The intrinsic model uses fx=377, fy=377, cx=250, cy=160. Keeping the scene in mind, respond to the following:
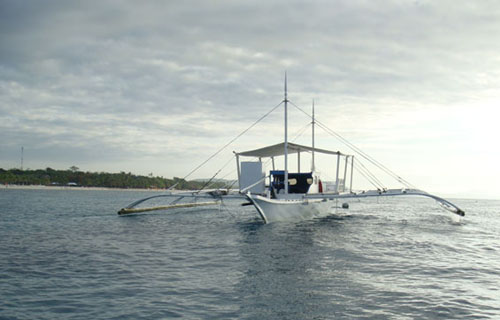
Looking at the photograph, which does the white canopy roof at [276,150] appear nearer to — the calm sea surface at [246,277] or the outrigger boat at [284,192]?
the outrigger boat at [284,192]

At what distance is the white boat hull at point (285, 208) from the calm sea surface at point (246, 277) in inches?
160

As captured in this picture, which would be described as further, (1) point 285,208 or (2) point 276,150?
(2) point 276,150

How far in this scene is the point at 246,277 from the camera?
44.9 feet

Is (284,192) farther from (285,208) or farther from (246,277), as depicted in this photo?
(246,277)

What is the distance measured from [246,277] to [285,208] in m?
17.4

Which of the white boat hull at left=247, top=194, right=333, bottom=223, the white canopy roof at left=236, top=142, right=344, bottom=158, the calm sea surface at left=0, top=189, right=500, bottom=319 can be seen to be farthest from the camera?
the white canopy roof at left=236, top=142, right=344, bottom=158

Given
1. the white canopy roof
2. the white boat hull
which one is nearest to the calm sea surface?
the white boat hull

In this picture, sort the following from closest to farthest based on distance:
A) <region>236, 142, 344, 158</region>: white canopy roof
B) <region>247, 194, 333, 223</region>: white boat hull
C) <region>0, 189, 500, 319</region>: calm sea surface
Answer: <region>0, 189, 500, 319</region>: calm sea surface
<region>247, 194, 333, 223</region>: white boat hull
<region>236, 142, 344, 158</region>: white canopy roof

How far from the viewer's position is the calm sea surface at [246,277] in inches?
405

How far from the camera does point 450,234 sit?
28484 millimetres

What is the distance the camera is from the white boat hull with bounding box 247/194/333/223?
28125 mm

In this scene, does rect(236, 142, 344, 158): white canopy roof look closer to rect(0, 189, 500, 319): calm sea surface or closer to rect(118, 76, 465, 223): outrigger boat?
rect(118, 76, 465, 223): outrigger boat

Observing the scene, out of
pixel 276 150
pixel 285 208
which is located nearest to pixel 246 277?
pixel 285 208

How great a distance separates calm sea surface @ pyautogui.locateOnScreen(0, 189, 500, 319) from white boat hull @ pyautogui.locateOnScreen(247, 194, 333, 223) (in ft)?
13.4
